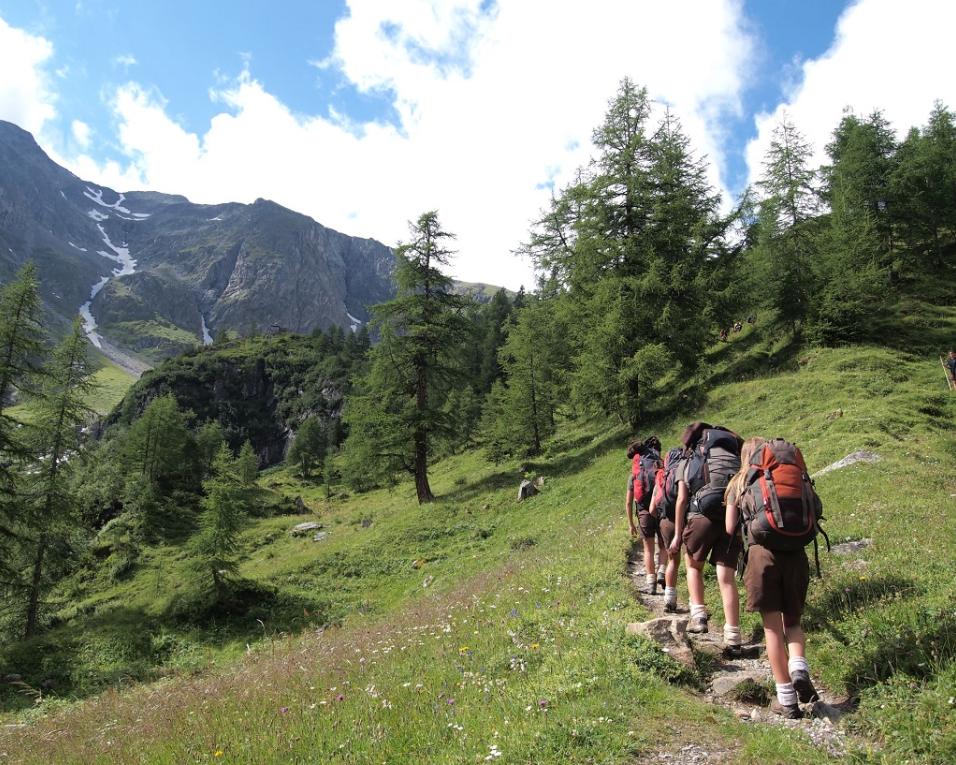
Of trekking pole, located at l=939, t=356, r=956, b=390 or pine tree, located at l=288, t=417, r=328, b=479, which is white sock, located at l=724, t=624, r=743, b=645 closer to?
trekking pole, located at l=939, t=356, r=956, b=390

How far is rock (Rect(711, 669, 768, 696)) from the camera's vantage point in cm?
496

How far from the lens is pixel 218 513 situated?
17.4 m

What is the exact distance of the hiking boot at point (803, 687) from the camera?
4.39 m

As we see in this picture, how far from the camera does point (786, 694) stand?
14.4ft

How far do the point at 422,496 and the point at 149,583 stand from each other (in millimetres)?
13064

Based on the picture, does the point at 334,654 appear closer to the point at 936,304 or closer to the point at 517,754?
the point at 517,754

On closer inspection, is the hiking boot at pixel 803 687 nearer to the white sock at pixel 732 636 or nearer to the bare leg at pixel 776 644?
the bare leg at pixel 776 644

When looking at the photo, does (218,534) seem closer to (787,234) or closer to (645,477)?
(645,477)

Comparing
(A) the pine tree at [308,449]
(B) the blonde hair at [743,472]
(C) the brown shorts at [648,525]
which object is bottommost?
(A) the pine tree at [308,449]

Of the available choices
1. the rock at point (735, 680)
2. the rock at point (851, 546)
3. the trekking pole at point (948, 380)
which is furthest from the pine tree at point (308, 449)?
the rock at point (735, 680)

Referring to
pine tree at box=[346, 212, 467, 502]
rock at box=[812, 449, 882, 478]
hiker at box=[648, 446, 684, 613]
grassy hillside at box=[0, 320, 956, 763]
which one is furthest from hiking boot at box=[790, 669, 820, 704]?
pine tree at box=[346, 212, 467, 502]

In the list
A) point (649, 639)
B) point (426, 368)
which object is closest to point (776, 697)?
point (649, 639)

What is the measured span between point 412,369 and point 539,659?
2205 centimetres

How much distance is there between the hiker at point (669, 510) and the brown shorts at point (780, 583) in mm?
2149
